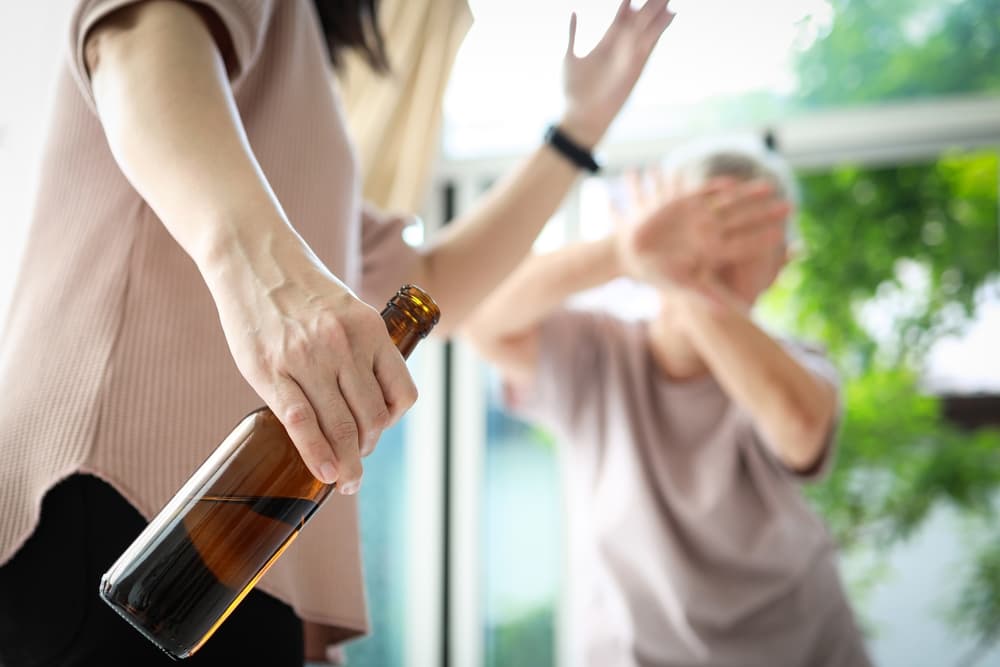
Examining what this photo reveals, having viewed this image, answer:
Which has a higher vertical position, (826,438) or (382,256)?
(382,256)

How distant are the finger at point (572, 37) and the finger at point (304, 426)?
10.3 inches

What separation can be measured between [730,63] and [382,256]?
322 mm

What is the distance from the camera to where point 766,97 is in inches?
78.7

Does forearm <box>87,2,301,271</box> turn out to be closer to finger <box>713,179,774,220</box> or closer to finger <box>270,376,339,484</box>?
finger <box>270,376,339,484</box>

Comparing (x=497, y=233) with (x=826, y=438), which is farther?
(x=826, y=438)

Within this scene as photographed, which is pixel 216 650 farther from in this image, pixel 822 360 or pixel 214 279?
pixel 822 360

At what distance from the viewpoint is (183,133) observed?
39 centimetres

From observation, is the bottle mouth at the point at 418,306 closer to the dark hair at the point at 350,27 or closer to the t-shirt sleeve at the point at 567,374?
the dark hair at the point at 350,27

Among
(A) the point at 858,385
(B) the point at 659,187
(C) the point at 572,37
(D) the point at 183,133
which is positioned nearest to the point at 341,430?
(D) the point at 183,133

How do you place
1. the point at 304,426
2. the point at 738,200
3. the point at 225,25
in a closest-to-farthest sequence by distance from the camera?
the point at 304,426 → the point at 225,25 → the point at 738,200

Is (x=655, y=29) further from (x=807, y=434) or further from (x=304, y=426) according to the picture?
(x=807, y=434)

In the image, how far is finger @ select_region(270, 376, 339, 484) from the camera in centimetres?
32

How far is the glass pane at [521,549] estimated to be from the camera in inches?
82.9

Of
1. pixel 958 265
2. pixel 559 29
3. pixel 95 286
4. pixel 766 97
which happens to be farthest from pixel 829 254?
pixel 95 286
